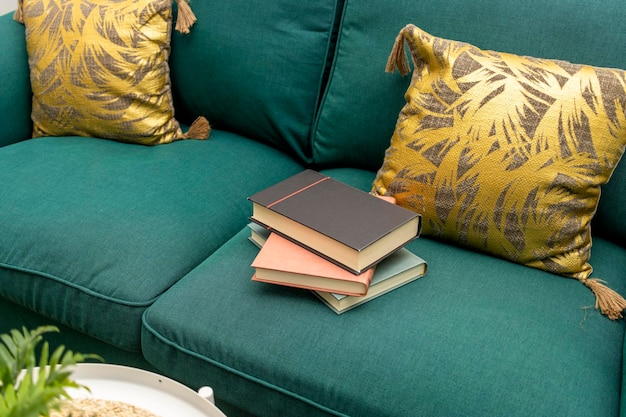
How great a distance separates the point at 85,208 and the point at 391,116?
26.8 inches

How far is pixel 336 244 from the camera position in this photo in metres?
0.99

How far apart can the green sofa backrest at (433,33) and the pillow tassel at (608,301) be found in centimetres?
20

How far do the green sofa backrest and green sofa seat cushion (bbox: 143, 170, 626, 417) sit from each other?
1.10 feet

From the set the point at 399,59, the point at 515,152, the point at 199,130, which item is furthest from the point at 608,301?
the point at 199,130

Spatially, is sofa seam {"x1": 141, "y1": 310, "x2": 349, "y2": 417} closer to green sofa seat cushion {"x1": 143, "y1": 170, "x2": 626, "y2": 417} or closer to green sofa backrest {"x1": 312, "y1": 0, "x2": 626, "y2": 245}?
green sofa seat cushion {"x1": 143, "y1": 170, "x2": 626, "y2": 417}

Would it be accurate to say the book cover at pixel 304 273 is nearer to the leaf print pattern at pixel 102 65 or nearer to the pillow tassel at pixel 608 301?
the pillow tassel at pixel 608 301

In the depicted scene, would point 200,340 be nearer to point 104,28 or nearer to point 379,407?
point 379,407

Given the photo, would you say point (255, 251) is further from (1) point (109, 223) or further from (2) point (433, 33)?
(2) point (433, 33)

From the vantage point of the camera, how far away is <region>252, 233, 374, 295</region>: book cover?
97cm

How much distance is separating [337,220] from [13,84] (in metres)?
0.99

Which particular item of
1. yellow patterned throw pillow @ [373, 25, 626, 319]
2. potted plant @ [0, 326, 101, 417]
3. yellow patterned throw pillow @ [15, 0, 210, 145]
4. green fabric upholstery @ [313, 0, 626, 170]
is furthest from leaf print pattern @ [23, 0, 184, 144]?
potted plant @ [0, 326, 101, 417]

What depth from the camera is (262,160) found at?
1.50 metres

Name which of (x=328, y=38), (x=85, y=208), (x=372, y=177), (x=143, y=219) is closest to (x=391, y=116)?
(x=372, y=177)

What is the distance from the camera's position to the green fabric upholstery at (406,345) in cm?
87
